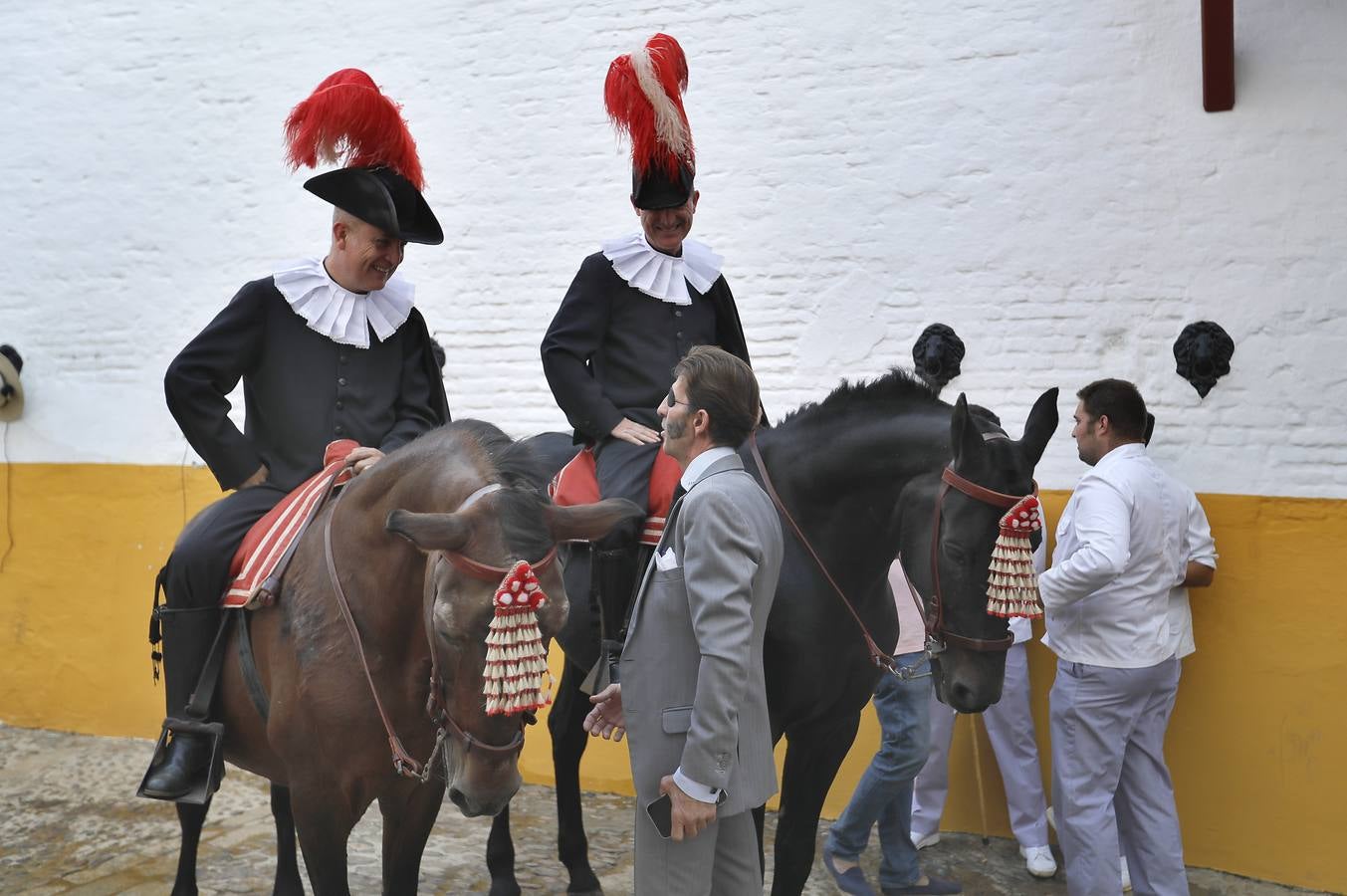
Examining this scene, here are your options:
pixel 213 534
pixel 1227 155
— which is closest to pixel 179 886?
pixel 213 534

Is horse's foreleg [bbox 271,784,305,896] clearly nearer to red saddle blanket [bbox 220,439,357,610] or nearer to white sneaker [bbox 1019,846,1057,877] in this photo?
red saddle blanket [bbox 220,439,357,610]

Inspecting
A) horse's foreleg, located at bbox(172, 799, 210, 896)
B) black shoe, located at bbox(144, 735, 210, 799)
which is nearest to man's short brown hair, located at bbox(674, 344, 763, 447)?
black shoe, located at bbox(144, 735, 210, 799)

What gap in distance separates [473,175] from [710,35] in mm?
1613

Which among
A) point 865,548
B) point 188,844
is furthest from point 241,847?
point 865,548

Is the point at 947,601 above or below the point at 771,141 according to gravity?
below

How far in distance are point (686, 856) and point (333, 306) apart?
2216mm

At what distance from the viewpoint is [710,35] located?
6535mm

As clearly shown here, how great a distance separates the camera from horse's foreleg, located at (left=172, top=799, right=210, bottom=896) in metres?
4.34

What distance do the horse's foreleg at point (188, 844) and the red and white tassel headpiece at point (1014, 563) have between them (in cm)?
291

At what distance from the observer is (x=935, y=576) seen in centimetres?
361

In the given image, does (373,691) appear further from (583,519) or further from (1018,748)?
(1018,748)

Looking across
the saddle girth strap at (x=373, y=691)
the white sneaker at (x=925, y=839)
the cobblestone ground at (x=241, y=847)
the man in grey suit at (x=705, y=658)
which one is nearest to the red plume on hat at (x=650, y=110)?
the man in grey suit at (x=705, y=658)

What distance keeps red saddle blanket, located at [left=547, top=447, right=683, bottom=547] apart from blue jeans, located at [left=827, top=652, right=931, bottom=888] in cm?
143

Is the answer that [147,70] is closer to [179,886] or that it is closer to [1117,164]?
[179,886]
